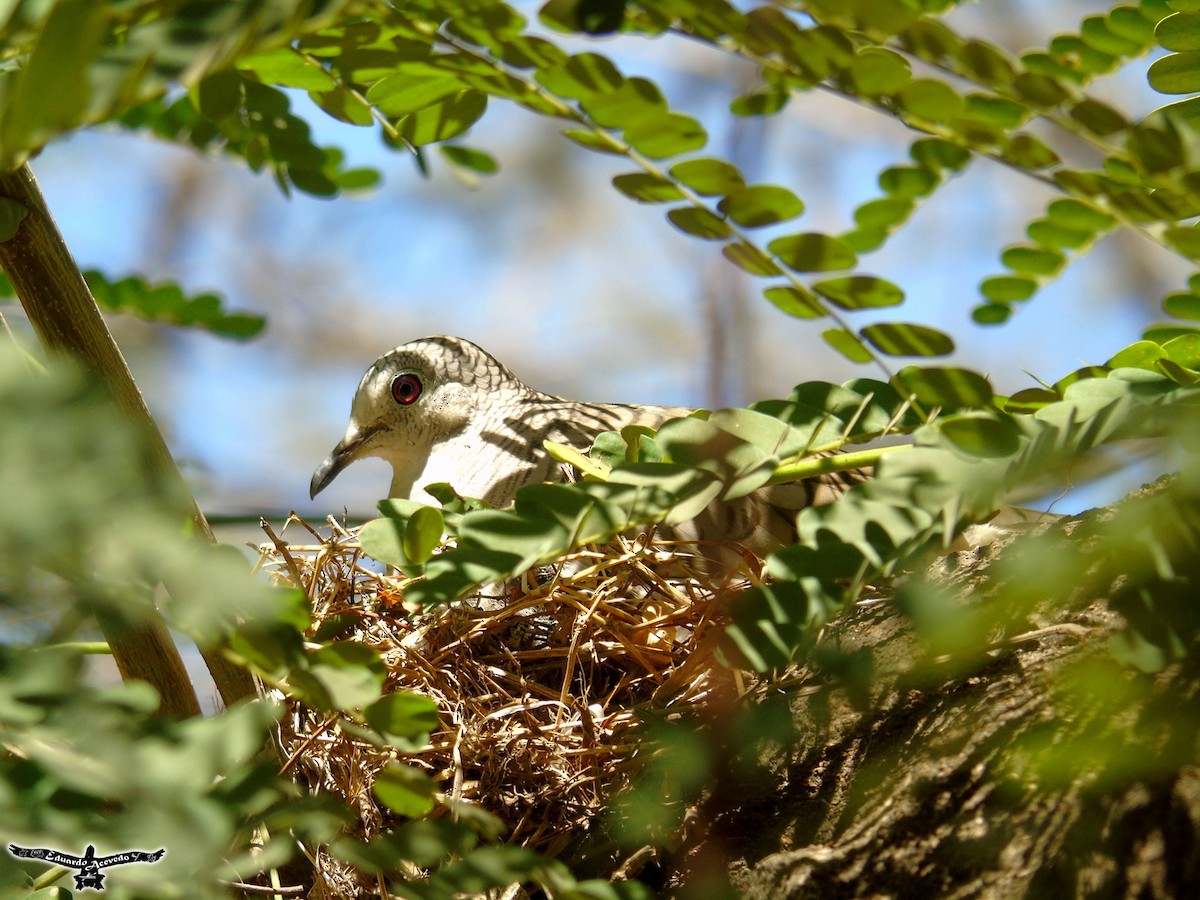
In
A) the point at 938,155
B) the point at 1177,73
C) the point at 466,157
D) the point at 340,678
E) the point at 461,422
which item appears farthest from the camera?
the point at 461,422

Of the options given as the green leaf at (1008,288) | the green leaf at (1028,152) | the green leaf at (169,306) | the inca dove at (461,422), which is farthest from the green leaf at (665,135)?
the green leaf at (169,306)

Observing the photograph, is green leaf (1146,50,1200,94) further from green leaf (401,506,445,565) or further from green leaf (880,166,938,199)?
green leaf (401,506,445,565)

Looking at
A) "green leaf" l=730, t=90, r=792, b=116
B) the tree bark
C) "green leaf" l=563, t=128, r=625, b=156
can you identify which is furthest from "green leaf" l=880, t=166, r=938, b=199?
the tree bark

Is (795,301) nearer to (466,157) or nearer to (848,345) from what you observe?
(848,345)

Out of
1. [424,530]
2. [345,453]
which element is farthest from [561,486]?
[345,453]

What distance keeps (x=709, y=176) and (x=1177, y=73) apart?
1.81ft

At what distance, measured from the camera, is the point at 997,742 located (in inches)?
40.0

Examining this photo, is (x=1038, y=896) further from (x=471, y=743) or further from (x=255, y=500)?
(x=255, y=500)

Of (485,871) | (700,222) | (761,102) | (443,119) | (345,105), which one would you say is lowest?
(485,871)

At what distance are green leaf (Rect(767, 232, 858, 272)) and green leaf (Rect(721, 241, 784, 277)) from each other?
3 centimetres

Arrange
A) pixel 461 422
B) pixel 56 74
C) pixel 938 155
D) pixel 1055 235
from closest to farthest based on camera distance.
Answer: pixel 56 74 < pixel 938 155 < pixel 1055 235 < pixel 461 422

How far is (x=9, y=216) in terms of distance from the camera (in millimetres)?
1087

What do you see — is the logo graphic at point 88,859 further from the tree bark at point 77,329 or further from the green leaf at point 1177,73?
the green leaf at point 1177,73

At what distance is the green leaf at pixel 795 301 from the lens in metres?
0.88
